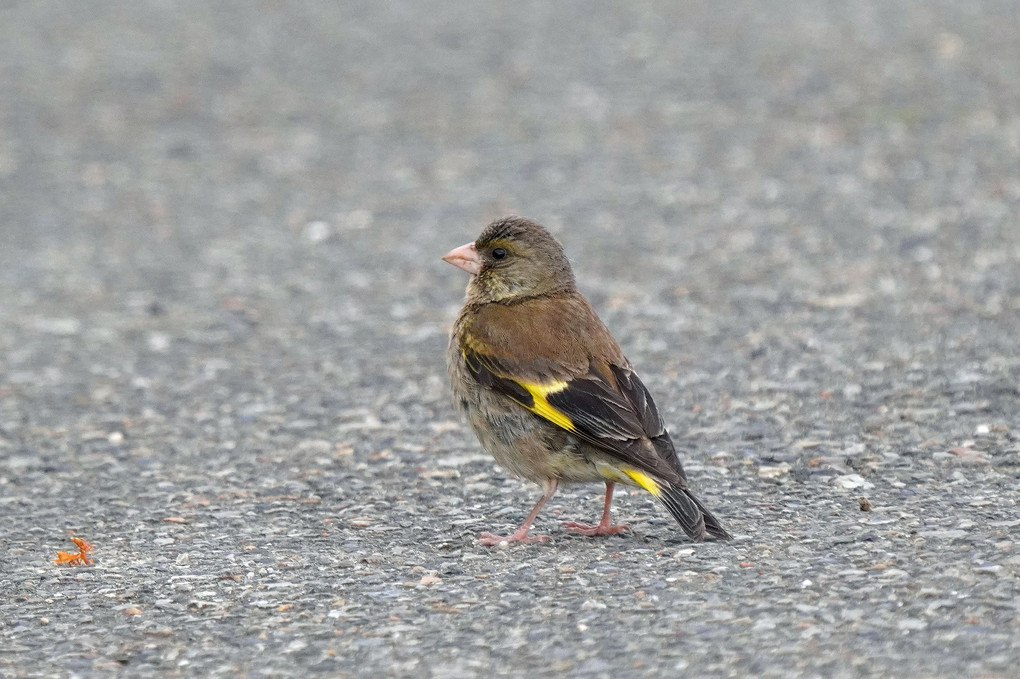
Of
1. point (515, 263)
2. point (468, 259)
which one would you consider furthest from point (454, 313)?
point (515, 263)

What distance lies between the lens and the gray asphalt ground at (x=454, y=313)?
4.82 meters

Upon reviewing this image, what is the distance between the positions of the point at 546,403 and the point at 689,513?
732mm

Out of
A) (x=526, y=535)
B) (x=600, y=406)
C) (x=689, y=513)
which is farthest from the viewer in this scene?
(x=526, y=535)

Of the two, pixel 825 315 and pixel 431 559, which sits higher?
pixel 825 315

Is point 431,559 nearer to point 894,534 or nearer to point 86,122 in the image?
point 894,534

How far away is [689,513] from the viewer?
5355 millimetres

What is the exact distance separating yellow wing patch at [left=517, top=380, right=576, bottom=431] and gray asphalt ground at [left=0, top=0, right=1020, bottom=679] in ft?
1.67

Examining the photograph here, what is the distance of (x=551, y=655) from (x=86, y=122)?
1143 centimetres

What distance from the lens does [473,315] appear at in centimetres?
634

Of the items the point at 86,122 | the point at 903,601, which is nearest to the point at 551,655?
the point at 903,601

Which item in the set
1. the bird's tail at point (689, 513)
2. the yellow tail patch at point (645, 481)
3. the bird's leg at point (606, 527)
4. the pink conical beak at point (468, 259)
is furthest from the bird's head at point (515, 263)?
the bird's tail at point (689, 513)

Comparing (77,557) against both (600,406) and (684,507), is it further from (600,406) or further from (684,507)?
(684,507)

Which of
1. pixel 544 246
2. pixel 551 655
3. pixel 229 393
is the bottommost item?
pixel 551 655

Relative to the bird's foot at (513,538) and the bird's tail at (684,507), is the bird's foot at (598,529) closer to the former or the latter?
the bird's foot at (513,538)
